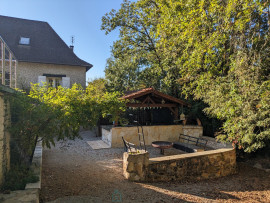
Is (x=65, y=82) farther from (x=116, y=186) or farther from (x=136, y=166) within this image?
(x=116, y=186)

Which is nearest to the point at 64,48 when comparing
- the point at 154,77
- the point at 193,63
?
the point at 154,77

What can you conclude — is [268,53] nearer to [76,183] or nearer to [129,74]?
[76,183]

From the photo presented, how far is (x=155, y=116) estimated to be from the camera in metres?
13.3

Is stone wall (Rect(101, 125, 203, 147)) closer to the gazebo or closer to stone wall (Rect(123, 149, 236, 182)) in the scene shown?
the gazebo

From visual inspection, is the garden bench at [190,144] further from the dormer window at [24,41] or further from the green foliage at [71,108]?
the dormer window at [24,41]

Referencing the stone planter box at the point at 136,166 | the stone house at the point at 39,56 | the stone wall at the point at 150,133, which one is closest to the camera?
the stone planter box at the point at 136,166

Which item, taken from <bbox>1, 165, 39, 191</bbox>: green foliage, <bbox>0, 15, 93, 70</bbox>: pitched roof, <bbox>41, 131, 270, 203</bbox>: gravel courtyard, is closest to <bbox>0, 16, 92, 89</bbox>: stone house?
<bbox>0, 15, 93, 70</bbox>: pitched roof

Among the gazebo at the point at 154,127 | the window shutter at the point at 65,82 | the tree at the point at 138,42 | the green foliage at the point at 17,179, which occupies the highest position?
the tree at the point at 138,42

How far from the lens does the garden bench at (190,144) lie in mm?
9086

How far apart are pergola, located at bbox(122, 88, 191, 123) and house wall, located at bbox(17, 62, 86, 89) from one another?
527 centimetres

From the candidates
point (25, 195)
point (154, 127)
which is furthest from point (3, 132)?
point (154, 127)

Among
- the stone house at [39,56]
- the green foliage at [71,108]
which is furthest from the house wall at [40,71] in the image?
the green foliage at [71,108]

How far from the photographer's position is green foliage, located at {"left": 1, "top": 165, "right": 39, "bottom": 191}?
A: 13.1ft

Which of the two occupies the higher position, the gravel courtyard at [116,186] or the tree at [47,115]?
the tree at [47,115]
